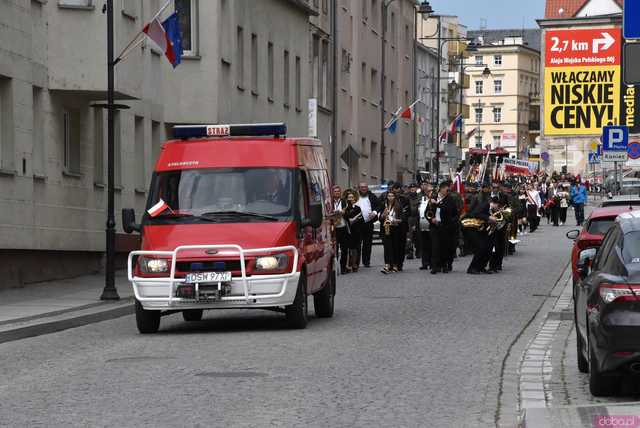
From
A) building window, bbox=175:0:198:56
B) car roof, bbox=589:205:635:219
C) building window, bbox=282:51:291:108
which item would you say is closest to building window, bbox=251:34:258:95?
building window, bbox=282:51:291:108

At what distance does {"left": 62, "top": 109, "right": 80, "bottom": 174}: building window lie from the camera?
3023 centimetres

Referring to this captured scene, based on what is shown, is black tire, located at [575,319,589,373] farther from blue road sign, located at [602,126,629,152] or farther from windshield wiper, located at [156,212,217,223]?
blue road sign, located at [602,126,629,152]

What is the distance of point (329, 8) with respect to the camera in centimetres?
6050

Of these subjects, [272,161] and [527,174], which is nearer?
[272,161]

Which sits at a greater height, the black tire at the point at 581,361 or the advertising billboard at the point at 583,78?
the advertising billboard at the point at 583,78

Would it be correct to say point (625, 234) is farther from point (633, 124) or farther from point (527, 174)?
point (633, 124)

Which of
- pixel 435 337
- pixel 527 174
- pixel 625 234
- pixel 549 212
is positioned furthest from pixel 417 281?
pixel 527 174

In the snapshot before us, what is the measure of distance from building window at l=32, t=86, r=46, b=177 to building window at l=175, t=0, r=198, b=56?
31.8 feet

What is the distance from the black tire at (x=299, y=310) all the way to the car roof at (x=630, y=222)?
20.2 feet

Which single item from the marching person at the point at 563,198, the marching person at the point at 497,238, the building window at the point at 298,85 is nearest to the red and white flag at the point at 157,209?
the marching person at the point at 497,238

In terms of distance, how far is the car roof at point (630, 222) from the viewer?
12195mm

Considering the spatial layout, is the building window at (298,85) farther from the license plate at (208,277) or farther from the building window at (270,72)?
the license plate at (208,277)

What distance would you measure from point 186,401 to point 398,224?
69.4 ft

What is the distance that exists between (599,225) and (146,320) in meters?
7.36
